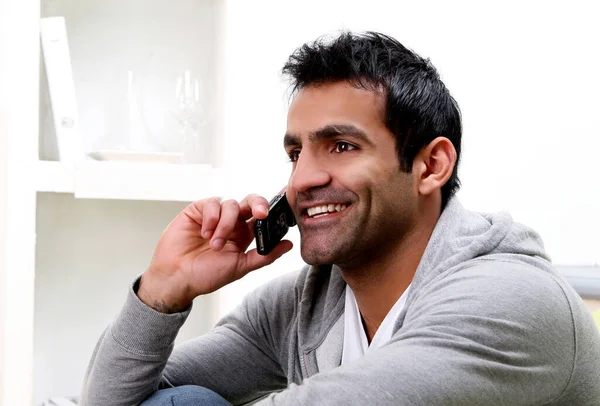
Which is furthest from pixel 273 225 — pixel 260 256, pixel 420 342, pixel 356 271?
pixel 420 342

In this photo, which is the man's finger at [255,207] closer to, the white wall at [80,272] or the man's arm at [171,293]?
the man's arm at [171,293]

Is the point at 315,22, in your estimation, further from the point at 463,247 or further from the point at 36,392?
the point at 36,392

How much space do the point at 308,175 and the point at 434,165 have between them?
0.71 feet

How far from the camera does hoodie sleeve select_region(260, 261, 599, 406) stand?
92cm

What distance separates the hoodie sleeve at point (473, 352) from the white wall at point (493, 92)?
2.88ft

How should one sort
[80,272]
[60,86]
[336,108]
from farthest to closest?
[80,272] < [60,86] < [336,108]

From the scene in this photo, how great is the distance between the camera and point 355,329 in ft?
4.53

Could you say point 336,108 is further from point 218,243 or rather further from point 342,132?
point 218,243

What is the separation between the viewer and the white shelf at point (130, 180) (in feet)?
6.27

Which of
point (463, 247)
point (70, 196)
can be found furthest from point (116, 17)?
point (463, 247)

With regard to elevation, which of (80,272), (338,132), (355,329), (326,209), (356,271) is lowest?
(80,272)

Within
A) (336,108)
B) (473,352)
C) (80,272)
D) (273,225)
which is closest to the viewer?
(473,352)

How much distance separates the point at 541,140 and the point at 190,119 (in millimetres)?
878

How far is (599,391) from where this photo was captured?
1152 mm
